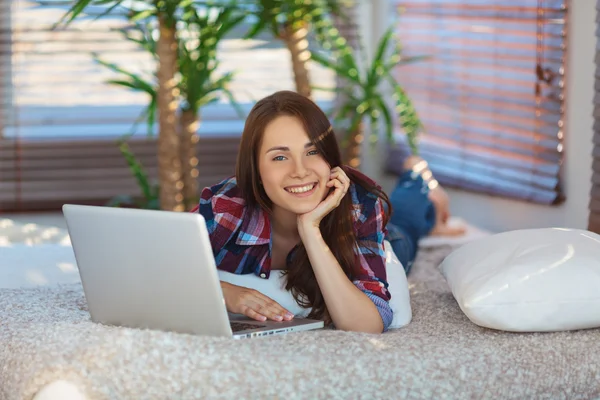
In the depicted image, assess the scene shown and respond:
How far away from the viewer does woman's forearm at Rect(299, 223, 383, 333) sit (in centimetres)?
219

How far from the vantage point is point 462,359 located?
201cm

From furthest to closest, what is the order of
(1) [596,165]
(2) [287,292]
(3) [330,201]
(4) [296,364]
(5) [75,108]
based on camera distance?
(5) [75,108], (1) [596,165], (2) [287,292], (3) [330,201], (4) [296,364]

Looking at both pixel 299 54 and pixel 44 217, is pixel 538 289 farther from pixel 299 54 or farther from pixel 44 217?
pixel 44 217

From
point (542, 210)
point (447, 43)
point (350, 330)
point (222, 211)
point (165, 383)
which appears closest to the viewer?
point (165, 383)

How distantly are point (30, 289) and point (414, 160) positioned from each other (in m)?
1.94

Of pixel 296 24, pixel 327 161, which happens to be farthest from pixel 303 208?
pixel 296 24

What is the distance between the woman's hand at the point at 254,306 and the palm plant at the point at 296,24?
2181 millimetres

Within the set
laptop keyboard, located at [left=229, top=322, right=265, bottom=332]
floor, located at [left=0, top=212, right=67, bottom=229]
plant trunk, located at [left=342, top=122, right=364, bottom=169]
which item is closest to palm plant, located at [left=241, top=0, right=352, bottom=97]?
plant trunk, located at [left=342, top=122, right=364, bottom=169]

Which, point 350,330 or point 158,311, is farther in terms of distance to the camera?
point 350,330

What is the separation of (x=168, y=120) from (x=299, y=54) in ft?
2.42

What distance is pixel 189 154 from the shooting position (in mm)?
4391

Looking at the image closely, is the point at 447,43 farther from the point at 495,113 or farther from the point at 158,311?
the point at 158,311

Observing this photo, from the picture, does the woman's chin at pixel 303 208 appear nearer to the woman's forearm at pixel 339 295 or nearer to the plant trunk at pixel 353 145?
the woman's forearm at pixel 339 295

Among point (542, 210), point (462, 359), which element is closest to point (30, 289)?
point (462, 359)
